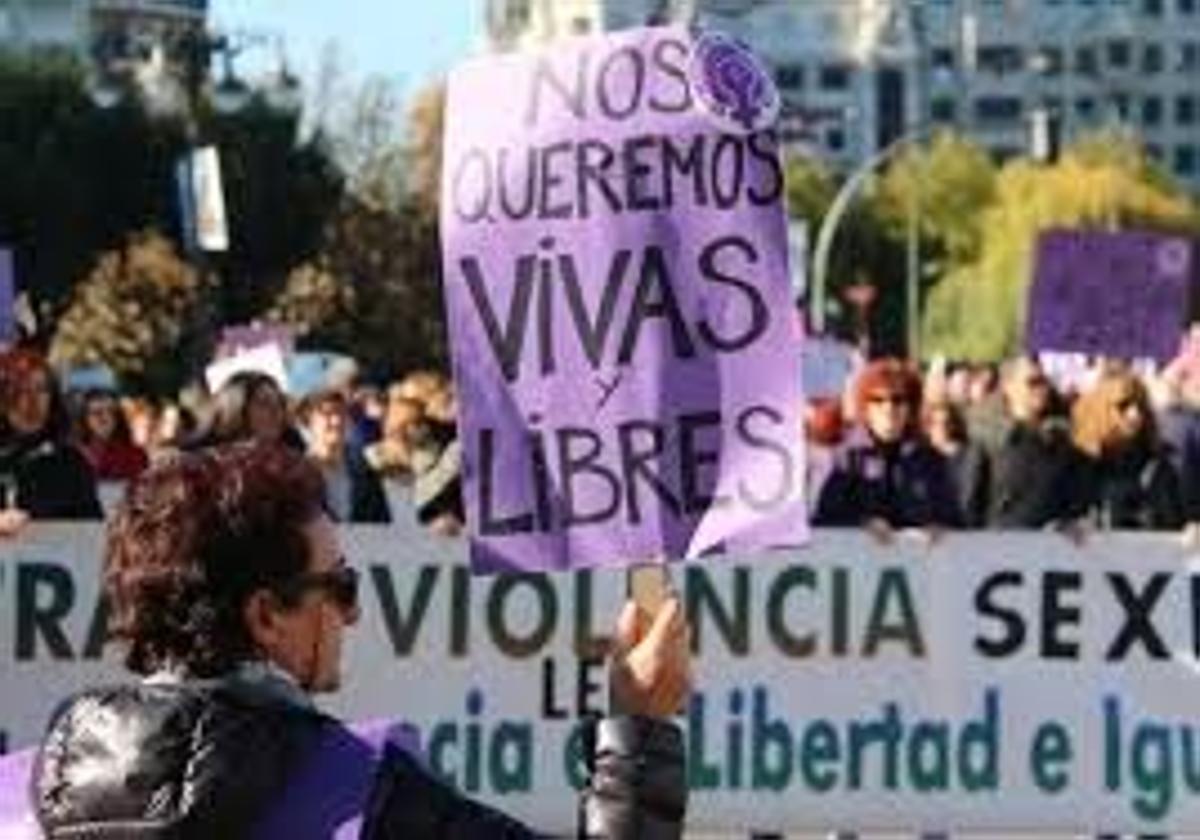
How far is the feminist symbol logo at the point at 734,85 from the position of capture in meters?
5.93

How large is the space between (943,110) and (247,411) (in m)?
179

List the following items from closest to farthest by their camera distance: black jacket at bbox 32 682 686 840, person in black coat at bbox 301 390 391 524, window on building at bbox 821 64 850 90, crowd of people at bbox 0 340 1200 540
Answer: black jacket at bbox 32 682 686 840, crowd of people at bbox 0 340 1200 540, person in black coat at bbox 301 390 391 524, window on building at bbox 821 64 850 90

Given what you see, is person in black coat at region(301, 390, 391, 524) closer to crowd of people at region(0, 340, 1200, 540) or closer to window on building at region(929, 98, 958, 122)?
crowd of people at region(0, 340, 1200, 540)

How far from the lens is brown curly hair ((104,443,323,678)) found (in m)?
3.62

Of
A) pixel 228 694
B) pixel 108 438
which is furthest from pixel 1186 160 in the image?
pixel 228 694

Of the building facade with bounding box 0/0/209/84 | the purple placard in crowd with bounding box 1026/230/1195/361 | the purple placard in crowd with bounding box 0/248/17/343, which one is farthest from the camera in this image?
the building facade with bounding box 0/0/209/84

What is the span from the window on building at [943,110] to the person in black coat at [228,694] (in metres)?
183

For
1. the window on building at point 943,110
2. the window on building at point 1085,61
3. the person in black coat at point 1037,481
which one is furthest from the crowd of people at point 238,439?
the window on building at point 1085,61

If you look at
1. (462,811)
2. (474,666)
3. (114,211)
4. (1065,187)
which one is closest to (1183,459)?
(474,666)

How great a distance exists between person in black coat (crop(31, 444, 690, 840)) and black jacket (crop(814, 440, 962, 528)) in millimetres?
8451

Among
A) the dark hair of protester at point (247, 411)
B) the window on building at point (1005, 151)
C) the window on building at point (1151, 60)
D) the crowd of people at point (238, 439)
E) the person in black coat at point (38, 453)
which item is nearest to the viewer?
the dark hair of protester at point (247, 411)

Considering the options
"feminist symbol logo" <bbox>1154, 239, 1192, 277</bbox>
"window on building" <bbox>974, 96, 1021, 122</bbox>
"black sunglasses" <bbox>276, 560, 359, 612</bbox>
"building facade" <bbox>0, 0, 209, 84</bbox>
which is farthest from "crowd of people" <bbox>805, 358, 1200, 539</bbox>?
"window on building" <bbox>974, 96, 1021, 122</bbox>

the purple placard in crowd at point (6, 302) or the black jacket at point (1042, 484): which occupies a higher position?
the purple placard in crowd at point (6, 302)

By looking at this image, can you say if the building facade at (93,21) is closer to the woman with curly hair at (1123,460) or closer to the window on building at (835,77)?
the window on building at (835,77)
